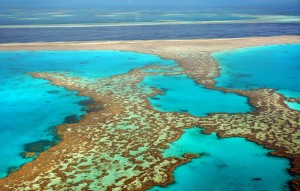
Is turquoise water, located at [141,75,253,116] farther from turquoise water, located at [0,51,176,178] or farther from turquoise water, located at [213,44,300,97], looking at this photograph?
turquoise water, located at [0,51,176,178]

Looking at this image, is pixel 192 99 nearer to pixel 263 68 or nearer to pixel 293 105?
pixel 293 105

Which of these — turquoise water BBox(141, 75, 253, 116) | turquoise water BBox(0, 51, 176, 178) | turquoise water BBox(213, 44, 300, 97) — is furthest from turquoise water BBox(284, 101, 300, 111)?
turquoise water BBox(0, 51, 176, 178)

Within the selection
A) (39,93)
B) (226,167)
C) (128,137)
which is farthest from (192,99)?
(39,93)

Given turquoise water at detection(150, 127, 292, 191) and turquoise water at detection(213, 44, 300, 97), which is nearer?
turquoise water at detection(150, 127, 292, 191)

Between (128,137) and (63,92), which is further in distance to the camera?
(63,92)

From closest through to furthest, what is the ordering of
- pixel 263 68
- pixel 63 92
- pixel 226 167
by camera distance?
pixel 226 167
pixel 63 92
pixel 263 68

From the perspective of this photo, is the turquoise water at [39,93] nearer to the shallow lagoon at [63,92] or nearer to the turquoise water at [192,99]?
the shallow lagoon at [63,92]

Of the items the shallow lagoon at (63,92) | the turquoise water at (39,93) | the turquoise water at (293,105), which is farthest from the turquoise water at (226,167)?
the turquoise water at (39,93)
